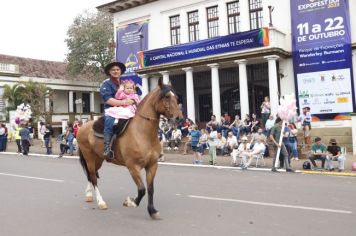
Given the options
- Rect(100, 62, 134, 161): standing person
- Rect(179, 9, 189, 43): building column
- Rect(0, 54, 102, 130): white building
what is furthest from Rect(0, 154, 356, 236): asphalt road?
Rect(0, 54, 102, 130): white building

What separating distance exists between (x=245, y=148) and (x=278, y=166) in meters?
1.52

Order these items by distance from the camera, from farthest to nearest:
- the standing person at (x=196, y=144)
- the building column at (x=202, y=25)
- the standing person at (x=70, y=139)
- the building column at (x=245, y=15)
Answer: the building column at (x=202, y=25), the building column at (x=245, y=15), the standing person at (x=70, y=139), the standing person at (x=196, y=144)

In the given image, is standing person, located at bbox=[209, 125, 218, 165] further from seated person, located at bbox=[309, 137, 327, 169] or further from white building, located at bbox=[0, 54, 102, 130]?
white building, located at bbox=[0, 54, 102, 130]

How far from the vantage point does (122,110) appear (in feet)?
24.6

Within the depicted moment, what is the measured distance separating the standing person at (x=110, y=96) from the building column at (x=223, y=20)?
1978 centimetres

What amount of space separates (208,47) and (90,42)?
22472mm

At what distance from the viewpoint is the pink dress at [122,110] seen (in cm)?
746

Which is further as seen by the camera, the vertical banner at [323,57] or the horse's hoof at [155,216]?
the vertical banner at [323,57]

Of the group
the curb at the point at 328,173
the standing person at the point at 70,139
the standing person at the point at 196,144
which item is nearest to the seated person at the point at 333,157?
the curb at the point at 328,173

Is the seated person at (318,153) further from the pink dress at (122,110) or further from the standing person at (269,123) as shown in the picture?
the pink dress at (122,110)

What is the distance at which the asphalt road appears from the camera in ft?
20.7

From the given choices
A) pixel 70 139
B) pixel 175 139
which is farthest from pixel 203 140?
pixel 70 139

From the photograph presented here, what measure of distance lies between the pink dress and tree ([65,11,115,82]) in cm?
3745

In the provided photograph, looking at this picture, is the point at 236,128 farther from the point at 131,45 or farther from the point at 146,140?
the point at 146,140
